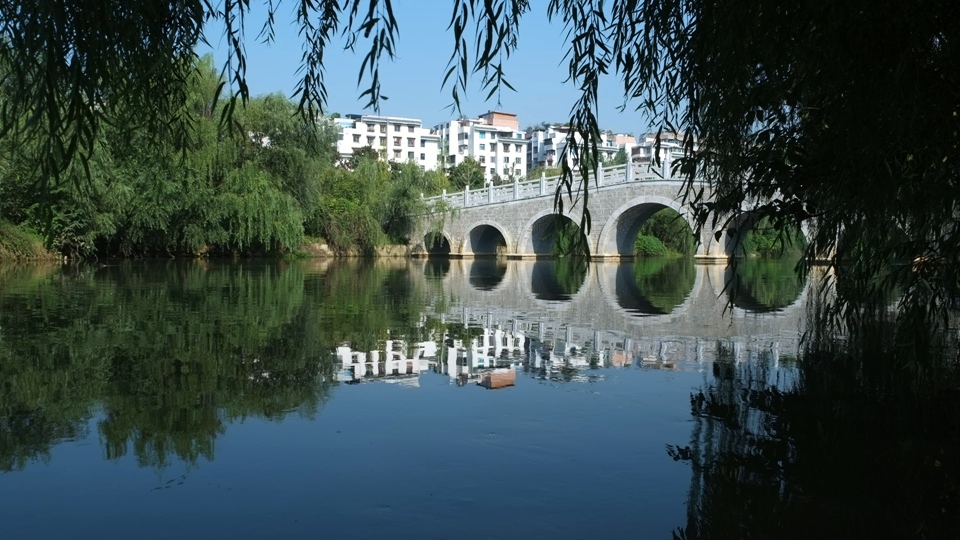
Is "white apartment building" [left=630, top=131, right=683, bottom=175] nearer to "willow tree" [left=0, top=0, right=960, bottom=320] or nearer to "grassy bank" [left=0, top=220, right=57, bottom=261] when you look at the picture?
"willow tree" [left=0, top=0, right=960, bottom=320]

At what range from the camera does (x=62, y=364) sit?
17.9 ft

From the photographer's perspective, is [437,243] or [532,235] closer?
[532,235]

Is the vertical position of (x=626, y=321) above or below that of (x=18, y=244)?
below

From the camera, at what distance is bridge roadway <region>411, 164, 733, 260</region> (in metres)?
30.2

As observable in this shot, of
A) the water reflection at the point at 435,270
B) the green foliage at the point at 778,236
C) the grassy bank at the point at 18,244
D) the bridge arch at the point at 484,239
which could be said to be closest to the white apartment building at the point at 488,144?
the bridge arch at the point at 484,239

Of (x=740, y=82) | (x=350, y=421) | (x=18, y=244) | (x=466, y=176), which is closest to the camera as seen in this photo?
(x=740, y=82)

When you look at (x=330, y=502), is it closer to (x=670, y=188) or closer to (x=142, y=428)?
(x=142, y=428)

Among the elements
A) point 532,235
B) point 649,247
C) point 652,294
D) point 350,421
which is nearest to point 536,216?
point 532,235

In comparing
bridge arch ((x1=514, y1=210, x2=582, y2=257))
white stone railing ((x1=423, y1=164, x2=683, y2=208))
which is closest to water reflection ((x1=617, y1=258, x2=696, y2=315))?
white stone railing ((x1=423, y1=164, x2=683, y2=208))

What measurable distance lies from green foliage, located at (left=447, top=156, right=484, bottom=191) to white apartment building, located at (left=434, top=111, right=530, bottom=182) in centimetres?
2232

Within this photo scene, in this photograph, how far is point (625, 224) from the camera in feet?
107

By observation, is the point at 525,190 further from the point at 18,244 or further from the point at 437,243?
the point at 18,244

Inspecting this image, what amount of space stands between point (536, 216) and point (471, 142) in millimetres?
49616

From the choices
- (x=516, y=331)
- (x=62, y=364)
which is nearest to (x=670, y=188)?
(x=516, y=331)
